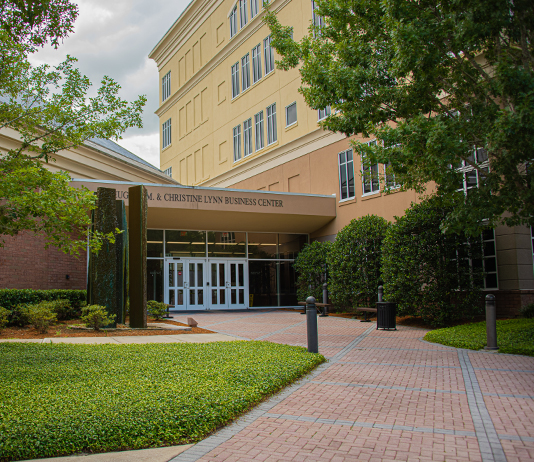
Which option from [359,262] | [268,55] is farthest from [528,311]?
[268,55]

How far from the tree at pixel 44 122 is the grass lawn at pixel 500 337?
7.62 m

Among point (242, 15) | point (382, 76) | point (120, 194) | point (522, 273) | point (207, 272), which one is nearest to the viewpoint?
point (382, 76)

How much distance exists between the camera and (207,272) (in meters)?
23.2

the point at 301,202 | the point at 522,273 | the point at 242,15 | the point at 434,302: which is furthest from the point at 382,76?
the point at 242,15

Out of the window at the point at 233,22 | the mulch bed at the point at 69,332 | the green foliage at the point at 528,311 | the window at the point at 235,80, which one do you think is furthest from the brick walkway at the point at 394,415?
the window at the point at 233,22

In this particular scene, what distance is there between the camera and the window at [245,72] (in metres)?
29.7

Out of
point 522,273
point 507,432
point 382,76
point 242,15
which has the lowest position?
point 507,432

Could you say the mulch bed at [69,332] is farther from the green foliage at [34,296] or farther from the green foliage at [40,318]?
the green foliage at [34,296]

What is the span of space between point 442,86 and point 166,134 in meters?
33.5

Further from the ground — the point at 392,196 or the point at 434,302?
the point at 392,196

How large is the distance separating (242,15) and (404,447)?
3093 centimetres

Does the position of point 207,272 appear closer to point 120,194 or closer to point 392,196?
point 120,194

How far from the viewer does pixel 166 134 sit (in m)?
40.9

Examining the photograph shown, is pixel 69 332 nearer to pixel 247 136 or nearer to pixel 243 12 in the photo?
pixel 247 136
